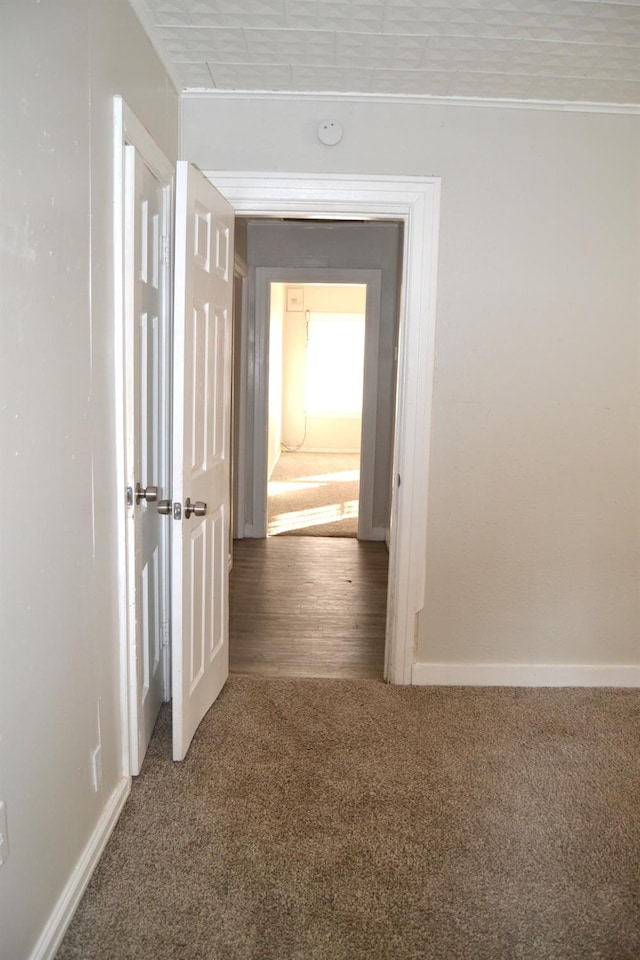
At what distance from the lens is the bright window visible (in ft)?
37.4

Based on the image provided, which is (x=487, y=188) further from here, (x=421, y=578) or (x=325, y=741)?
(x=325, y=741)

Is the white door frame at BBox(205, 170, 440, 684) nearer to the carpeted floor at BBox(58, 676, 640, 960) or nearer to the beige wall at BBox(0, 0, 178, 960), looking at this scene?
the carpeted floor at BBox(58, 676, 640, 960)

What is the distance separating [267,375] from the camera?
19.7ft

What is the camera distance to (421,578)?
330cm

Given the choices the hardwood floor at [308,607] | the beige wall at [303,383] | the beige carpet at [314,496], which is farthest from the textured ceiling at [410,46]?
the beige wall at [303,383]

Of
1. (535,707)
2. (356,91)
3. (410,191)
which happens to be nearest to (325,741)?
(535,707)

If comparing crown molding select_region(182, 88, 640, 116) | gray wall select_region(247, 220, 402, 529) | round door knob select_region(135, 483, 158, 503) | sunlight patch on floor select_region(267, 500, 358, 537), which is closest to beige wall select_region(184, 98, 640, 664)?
crown molding select_region(182, 88, 640, 116)

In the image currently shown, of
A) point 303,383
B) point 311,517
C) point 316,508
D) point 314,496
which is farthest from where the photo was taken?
point 303,383

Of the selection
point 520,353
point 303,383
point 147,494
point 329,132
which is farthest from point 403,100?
point 303,383

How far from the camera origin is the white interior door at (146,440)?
2287 millimetres

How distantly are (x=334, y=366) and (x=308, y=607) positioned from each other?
7459 millimetres

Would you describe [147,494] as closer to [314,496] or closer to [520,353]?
[520,353]

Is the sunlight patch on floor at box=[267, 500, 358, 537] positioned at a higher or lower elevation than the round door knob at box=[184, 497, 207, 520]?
lower

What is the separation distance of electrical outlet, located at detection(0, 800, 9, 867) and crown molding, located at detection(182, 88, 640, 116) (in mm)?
2735
